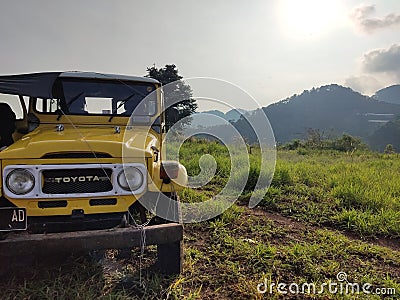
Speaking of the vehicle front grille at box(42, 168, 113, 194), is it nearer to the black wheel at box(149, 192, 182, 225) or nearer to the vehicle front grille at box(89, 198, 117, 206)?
the vehicle front grille at box(89, 198, 117, 206)

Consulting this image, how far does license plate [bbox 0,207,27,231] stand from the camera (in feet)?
8.14

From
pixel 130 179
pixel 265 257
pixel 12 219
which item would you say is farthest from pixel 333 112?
pixel 12 219

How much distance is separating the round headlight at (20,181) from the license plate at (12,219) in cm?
15

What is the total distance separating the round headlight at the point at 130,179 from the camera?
2.77 m

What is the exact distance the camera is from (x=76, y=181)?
2721 mm

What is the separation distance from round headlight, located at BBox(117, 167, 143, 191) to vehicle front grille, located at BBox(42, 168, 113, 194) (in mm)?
102

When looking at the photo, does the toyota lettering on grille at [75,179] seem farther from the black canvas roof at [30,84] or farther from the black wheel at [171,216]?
the black canvas roof at [30,84]

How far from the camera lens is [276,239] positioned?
13.2ft

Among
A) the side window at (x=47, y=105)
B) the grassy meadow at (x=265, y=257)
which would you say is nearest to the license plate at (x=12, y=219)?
the grassy meadow at (x=265, y=257)

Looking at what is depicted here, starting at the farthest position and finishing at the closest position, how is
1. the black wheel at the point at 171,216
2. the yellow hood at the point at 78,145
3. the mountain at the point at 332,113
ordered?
the mountain at the point at 332,113 < the black wheel at the point at 171,216 < the yellow hood at the point at 78,145

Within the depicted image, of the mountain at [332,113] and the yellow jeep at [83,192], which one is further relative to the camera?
the mountain at [332,113]

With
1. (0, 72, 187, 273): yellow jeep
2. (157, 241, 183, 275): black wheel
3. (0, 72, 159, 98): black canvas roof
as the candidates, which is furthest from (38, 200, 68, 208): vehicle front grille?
(0, 72, 159, 98): black canvas roof

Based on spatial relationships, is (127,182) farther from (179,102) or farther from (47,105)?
(47,105)

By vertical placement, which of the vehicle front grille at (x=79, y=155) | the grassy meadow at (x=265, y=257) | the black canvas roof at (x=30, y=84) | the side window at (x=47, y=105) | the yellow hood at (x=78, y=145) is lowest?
the grassy meadow at (x=265, y=257)
